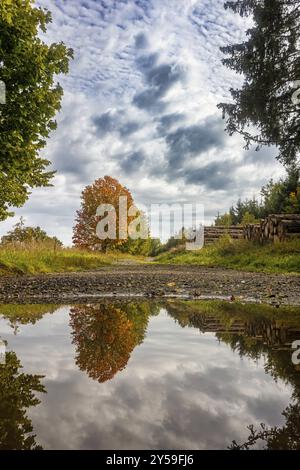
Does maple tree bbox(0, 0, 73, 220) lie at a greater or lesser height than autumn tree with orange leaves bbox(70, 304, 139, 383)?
greater

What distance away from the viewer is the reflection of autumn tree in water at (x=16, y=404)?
1.09m

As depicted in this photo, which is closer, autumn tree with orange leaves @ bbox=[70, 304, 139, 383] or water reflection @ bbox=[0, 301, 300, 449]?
water reflection @ bbox=[0, 301, 300, 449]

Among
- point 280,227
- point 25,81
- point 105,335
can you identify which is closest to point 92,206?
point 280,227

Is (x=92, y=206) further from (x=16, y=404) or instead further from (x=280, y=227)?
(x=16, y=404)

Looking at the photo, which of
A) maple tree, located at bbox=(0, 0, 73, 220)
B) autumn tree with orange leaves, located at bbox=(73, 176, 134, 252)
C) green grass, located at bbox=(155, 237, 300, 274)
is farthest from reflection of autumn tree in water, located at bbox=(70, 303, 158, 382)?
autumn tree with orange leaves, located at bbox=(73, 176, 134, 252)

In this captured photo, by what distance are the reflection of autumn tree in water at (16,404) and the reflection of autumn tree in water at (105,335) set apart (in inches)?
10.7

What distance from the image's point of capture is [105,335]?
102 inches

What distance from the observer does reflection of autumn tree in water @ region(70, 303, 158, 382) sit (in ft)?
6.18

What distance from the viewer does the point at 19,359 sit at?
205 cm

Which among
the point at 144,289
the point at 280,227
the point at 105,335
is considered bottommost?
the point at 144,289

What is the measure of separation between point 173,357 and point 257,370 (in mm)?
457

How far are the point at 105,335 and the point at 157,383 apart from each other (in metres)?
1.04

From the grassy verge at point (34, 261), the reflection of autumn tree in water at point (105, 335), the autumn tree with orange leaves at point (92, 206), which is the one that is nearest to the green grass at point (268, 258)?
the grassy verge at point (34, 261)

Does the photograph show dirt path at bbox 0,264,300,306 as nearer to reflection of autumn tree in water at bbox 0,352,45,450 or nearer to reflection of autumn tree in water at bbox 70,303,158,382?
reflection of autumn tree in water at bbox 70,303,158,382
